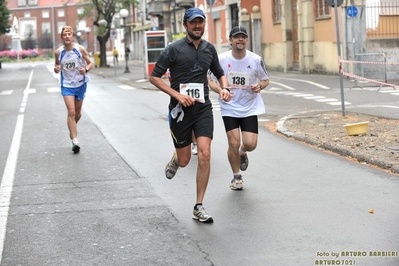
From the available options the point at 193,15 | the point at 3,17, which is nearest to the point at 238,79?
the point at 193,15

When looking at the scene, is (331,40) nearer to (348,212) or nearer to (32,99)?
(32,99)

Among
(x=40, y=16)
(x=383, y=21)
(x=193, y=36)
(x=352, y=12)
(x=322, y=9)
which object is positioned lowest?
(x=193, y=36)

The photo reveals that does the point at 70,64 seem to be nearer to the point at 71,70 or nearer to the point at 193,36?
the point at 71,70

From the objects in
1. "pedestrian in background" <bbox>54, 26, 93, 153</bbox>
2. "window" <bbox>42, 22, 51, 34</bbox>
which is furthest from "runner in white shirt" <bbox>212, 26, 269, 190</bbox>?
"window" <bbox>42, 22, 51, 34</bbox>

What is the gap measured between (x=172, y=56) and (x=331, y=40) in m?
25.5

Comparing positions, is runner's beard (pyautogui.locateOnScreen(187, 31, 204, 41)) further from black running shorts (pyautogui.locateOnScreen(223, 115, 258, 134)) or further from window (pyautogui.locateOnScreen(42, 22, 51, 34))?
window (pyautogui.locateOnScreen(42, 22, 51, 34))

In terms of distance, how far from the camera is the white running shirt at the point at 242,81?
926 centimetres

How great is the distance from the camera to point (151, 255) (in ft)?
20.7

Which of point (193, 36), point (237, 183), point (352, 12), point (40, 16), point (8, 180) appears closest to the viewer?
point (193, 36)

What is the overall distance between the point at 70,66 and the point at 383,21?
18042 mm

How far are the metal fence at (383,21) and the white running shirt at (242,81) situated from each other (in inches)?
803

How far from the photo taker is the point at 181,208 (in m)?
8.24

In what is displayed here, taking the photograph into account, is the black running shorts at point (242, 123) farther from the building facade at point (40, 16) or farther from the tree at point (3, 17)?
the building facade at point (40, 16)

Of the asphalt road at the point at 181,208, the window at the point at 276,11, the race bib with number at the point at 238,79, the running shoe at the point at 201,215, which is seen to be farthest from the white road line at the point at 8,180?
the window at the point at 276,11
